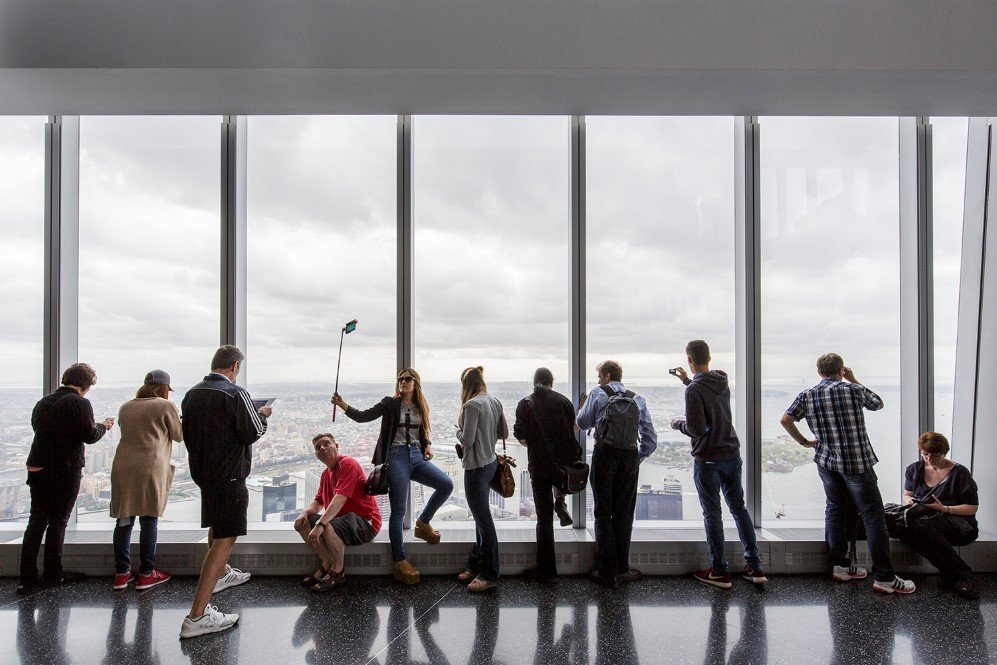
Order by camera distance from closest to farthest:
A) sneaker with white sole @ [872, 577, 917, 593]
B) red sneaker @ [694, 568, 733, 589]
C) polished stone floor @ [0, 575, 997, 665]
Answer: polished stone floor @ [0, 575, 997, 665] < sneaker with white sole @ [872, 577, 917, 593] < red sneaker @ [694, 568, 733, 589]

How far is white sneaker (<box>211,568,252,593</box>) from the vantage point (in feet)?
10.3

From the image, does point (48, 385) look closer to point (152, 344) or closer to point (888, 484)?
point (152, 344)

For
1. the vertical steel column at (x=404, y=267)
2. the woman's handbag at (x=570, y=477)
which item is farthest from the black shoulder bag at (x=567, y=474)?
the vertical steel column at (x=404, y=267)

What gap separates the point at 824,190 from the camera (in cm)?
379

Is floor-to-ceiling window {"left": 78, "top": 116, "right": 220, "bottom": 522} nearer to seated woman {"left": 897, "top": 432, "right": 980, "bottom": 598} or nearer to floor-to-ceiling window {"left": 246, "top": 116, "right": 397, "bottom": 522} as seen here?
floor-to-ceiling window {"left": 246, "top": 116, "right": 397, "bottom": 522}

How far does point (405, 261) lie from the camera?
370 cm

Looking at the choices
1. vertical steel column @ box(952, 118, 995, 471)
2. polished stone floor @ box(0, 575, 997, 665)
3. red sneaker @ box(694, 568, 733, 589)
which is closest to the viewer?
polished stone floor @ box(0, 575, 997, 665)

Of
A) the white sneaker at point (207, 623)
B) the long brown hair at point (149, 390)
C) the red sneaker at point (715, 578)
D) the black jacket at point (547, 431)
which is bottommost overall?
the red sneaker at point (715, 578)

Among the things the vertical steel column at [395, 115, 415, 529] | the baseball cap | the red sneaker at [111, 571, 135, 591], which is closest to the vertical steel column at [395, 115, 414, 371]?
the vertical steel column at [395, 115, 415, 529]

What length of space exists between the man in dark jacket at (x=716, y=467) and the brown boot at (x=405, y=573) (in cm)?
183

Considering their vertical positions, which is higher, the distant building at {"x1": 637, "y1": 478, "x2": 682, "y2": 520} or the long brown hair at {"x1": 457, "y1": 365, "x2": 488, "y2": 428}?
the long brown hair at {"x1": 457, "y1": 365, "x2": 488, "y2": 428}

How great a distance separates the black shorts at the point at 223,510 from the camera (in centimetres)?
257

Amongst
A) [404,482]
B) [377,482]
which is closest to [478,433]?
[404,482]

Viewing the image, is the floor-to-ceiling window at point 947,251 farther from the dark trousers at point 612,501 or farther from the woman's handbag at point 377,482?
the woman's handbag at point 377,482
